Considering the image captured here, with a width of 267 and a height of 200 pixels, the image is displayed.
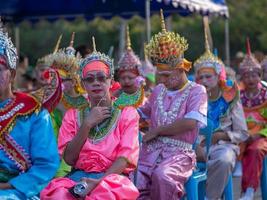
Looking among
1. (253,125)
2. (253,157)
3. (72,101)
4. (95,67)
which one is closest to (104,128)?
(95,67)

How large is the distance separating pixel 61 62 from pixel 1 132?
2750 millimetres

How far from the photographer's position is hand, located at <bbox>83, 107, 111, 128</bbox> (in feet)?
16.8

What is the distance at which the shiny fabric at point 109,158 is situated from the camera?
16.1 feet

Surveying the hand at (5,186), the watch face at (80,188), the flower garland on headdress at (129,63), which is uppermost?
the flower garland on headdress at (129,63)

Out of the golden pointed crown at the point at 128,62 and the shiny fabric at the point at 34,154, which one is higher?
the golden pointed crown at the point at 128,62

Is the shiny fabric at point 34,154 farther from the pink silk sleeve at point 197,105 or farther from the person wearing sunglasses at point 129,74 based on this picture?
the person wearing sunglasses at point 129,74

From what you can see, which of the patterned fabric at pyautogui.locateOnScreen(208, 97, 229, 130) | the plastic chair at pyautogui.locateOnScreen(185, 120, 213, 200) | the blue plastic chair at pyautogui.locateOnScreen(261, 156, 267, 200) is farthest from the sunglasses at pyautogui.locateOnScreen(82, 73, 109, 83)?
the blue plastic chair at pyautogui.locateOnScreen(261, 156, 267, 200)

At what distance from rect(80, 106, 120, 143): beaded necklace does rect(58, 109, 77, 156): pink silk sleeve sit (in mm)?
190

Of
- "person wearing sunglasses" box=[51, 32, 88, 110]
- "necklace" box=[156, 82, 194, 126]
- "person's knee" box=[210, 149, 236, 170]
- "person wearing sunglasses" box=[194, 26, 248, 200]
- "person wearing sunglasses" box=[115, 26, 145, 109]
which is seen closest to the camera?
"necklace" box=[156, 82, 194, 126]

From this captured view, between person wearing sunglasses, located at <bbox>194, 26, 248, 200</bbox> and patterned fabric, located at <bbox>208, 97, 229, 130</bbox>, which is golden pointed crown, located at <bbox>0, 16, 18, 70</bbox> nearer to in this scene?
person wearing sunglasses, located at <bbox>194, 26, 248, 200</bbox>

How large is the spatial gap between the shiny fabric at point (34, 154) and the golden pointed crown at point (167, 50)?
1.76 meters

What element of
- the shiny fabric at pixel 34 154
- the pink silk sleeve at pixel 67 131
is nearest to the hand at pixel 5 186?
the shiny fabric at pixel 34 154

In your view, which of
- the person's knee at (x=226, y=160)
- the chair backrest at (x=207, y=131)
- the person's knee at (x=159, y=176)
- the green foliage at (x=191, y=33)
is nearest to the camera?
the person's knee at (x=159, y=176)

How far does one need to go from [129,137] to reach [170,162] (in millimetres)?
962
